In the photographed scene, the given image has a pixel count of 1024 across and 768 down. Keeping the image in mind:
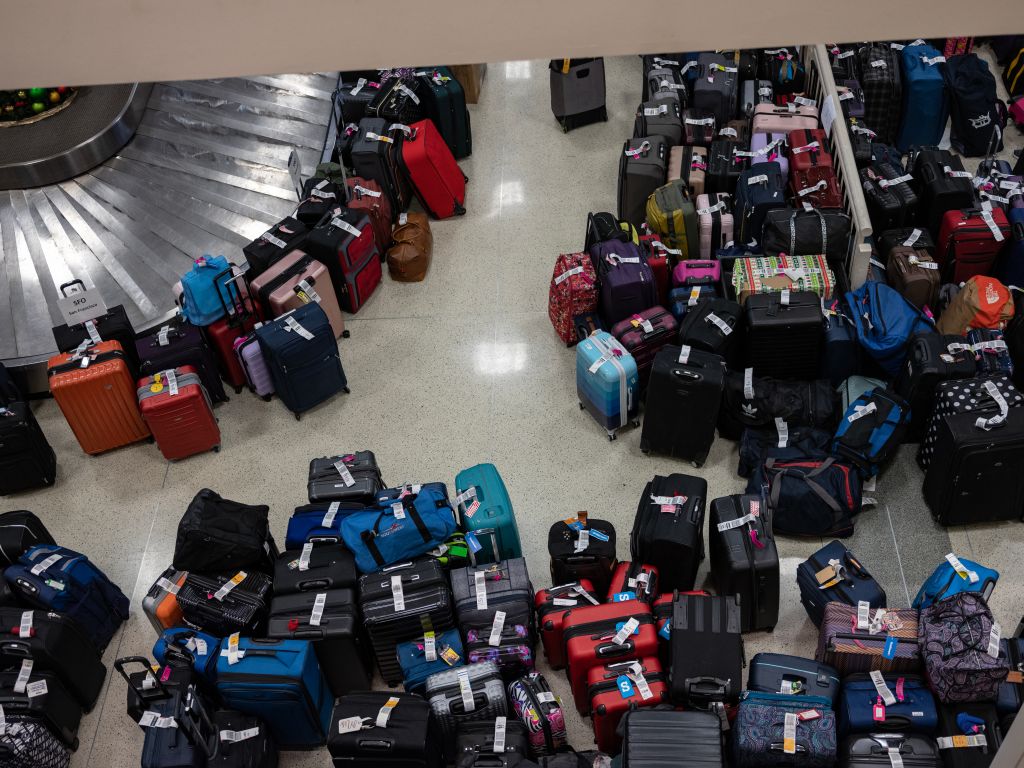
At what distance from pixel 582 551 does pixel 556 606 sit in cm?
34

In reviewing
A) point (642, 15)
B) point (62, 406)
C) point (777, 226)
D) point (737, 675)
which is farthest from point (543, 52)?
point (62, 406)

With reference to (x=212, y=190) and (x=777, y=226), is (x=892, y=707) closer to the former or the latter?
(x=777, y=226)

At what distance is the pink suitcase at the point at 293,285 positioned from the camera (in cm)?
743

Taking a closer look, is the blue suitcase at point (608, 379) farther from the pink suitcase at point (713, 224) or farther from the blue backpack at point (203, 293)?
the blue backpack at point (203, 293)

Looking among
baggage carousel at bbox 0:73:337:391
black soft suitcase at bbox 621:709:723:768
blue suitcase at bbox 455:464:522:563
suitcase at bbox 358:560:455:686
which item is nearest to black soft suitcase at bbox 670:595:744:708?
black soft suitcase at bbox 621:709:723:768

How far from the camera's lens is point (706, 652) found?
5410 mm

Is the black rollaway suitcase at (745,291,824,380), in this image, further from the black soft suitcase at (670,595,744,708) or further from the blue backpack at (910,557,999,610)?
the black soft suitcase at (670,595,744,708)

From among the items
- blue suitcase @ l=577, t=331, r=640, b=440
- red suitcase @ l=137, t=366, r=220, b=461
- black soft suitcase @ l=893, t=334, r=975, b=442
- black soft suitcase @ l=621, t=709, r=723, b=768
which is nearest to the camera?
black soft suitcase @ l=621, t=709, r=723, b=768

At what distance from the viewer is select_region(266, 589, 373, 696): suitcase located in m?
5.73

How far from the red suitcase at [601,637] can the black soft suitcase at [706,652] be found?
159 mm

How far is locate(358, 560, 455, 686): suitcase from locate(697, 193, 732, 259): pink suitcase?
3254 mm

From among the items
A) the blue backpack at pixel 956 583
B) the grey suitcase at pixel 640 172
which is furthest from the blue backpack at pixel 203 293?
the blue backpack at pixel 956 583

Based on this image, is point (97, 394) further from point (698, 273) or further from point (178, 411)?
point (698, 273)

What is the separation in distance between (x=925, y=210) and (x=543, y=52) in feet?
19.9
